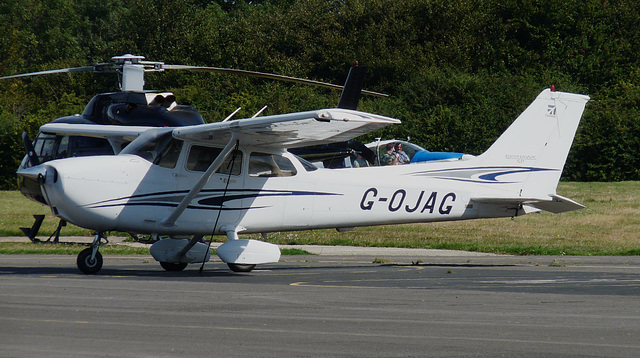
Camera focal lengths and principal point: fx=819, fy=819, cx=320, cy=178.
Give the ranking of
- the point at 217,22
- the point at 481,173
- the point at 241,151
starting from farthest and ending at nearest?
the point at 217,22, the point at 481,173, the point at 241,151

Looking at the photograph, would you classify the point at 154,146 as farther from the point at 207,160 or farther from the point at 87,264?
the point at 87,264

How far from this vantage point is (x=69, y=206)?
11.3 m

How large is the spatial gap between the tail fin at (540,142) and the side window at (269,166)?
3494 millimetres

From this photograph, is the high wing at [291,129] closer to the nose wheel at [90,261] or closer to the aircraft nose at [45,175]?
the aircraft nose at [45,175]

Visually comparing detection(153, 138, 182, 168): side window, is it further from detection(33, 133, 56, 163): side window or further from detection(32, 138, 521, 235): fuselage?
detection(33, 133, 56, 163): side window

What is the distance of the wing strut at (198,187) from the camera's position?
1173 cm

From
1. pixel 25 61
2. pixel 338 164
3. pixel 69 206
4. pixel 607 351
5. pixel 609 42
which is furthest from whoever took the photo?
pixel 25 61

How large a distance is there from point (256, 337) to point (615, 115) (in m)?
33.4

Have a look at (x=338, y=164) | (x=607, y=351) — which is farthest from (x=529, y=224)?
(x=607, y=351)

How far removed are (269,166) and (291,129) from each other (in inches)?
59.8

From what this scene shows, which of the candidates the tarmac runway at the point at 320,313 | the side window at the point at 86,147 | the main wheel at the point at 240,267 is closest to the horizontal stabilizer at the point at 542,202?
the tarmac runway at the point at 320,313

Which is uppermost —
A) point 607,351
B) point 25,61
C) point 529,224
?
point 607,351

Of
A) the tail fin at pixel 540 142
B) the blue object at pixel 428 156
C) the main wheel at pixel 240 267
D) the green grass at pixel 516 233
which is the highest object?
the tail fin at pixel 540 142

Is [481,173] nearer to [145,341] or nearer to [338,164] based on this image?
[338,164]
